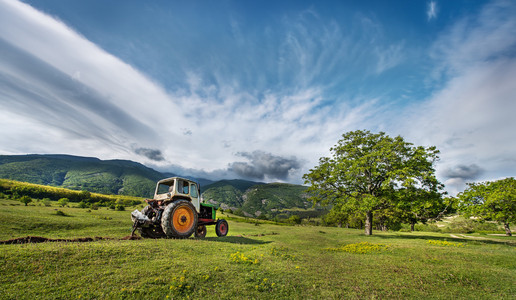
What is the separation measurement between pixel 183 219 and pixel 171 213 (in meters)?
1.15

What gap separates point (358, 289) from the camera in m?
6.97

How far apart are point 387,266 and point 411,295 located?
3373 millimetres

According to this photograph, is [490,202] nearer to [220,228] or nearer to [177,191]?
[220,228]

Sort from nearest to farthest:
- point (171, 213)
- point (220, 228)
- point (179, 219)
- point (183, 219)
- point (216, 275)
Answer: point (216, 275) → point (171, 213) → point (179, 219) → point (183, 219) → point (220, 228)

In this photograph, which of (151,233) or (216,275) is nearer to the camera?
(216,275)

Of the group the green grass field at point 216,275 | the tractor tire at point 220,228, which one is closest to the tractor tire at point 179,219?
the green grass field at point 216,275

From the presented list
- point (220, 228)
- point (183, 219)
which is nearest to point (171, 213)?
point (183, 219)

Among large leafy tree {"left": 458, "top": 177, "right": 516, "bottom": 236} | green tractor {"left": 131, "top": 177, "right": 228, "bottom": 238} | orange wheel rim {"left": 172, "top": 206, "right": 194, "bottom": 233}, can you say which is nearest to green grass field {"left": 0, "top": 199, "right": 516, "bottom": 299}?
green tractor {"left": 131, "top": 177, "right": 228, "bottom": 238}

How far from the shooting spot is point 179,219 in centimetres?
1301

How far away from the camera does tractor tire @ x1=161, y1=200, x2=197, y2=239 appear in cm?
1214

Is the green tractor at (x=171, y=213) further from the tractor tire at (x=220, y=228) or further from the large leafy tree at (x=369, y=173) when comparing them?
the large leafy tree at (x=369, y=173)

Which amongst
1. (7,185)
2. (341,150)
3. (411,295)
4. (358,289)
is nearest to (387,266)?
(411,295)

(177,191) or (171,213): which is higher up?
(177,191)

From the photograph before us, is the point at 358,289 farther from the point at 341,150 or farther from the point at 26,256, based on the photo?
the point at 341,150
